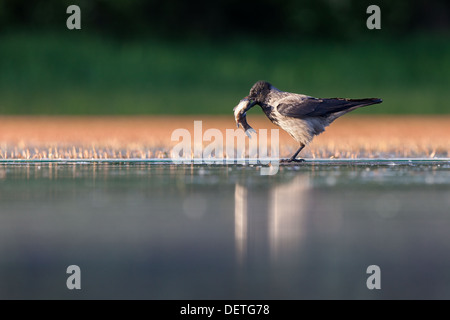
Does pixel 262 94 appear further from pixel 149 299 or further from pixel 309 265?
pixel 149 299

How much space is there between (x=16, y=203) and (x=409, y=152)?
20.0ft

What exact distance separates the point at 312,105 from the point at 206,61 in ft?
63.7

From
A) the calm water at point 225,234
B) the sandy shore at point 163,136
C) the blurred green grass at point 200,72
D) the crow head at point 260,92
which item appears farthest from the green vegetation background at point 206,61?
the calm water at point 225,234

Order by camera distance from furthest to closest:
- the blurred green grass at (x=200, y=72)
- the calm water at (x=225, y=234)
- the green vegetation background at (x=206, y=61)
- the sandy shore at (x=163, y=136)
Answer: the green vegetation background at (x=206, y=61)
the blurred green grass at (x=200, y=72)
the sandy shore at (x=163, y=136)
the calm water at (x=225, y=234)

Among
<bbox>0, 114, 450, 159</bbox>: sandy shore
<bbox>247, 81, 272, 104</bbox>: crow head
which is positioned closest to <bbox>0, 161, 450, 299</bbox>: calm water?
<bbox>247, 81, 272, 104</bbox>: crow head

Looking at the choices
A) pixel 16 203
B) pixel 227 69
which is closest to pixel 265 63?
pixel 227 69

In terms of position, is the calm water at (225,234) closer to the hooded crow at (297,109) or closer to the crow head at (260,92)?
the hooded crow at (297,109)

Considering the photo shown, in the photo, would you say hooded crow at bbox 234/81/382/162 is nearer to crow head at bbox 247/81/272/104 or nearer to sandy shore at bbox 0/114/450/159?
crow head at bbox 247/81/272/104

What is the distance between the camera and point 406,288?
15.3 ft

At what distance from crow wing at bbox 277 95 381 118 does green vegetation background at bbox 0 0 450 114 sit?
14.8 m

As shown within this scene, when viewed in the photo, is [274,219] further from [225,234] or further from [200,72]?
[200,72]

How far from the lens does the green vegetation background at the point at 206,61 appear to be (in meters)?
26.3

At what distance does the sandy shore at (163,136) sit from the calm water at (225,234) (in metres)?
2.29

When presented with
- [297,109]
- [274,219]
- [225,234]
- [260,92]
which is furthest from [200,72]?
[225,234]
